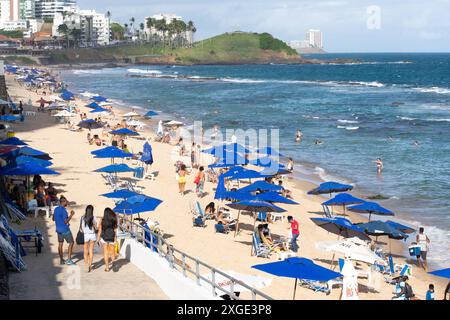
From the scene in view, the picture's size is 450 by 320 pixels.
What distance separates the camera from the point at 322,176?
29.8 meters

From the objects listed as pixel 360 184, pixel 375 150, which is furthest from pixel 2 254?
pixel 375 150

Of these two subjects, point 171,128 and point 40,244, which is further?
point 171,128

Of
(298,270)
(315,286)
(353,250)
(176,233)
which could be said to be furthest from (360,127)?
(298,270)

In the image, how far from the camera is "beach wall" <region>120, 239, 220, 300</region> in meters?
10.3

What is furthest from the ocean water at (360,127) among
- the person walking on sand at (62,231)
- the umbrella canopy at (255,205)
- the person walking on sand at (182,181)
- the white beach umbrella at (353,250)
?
the person walking on sand at (62,231)

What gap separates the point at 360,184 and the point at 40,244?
1725 cm

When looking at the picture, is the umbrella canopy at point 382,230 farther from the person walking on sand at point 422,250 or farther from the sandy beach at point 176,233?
the sandy beach at point 176,233

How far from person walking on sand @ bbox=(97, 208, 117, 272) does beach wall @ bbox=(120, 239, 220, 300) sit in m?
0.52

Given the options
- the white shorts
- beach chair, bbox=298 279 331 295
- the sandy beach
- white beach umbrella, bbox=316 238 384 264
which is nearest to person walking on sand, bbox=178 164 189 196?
the sandy beach

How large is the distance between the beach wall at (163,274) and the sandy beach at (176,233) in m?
0.16

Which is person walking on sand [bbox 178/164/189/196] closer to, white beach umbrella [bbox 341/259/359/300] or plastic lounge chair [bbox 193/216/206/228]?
plastic lounge chair [bbox 193/216/206/228]

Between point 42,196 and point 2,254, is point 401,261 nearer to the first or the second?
point 42,196

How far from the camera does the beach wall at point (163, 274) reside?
1030cm
